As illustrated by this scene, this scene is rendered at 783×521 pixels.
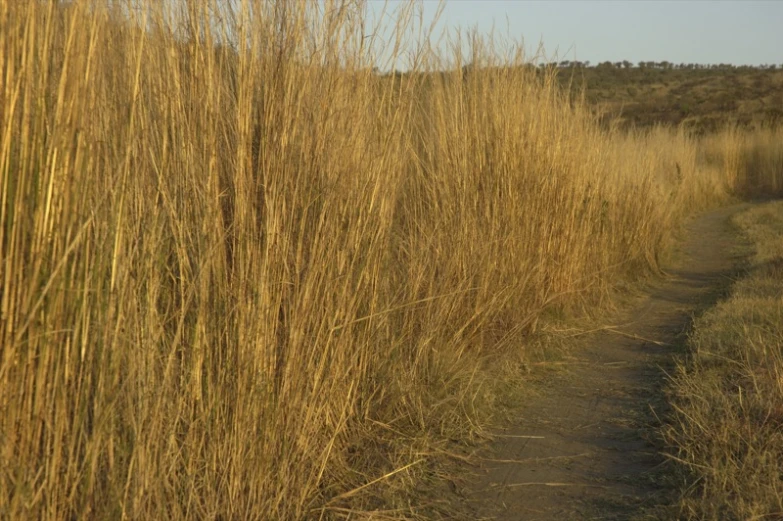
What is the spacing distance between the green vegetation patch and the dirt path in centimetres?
16

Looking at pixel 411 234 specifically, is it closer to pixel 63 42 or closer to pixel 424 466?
pixel 424 466

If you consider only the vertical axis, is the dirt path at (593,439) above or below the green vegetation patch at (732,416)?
below

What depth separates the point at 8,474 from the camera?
1.90 metres

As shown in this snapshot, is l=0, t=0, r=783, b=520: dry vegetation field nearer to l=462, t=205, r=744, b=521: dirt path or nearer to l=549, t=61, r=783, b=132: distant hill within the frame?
l=462, t=205, r=744, b=521: dirt path

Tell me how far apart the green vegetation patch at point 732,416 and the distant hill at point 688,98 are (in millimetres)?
16864

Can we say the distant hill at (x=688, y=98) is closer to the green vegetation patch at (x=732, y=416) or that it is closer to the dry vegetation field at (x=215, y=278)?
the green vegetation patch at (x=732, y=416)

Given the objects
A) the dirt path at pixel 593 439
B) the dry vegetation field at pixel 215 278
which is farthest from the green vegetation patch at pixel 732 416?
the dry vegetation field at pixel 215 278

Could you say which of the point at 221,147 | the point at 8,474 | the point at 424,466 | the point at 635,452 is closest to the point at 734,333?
the point at 635,452

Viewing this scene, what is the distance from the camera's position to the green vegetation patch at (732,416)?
9.50 ft

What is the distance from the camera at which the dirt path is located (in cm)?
315

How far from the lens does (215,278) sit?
256cm

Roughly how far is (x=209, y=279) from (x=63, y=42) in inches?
32.4

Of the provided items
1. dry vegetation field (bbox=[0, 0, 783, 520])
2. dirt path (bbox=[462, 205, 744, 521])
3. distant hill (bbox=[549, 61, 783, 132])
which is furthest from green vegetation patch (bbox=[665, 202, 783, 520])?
distant hill (bbox=[549, 61, 783, 132])

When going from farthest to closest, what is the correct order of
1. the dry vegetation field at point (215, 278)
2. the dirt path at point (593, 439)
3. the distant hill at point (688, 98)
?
the distant hill at point (688, 98)
the dirt path at point (593, 439)
the dry vegetation field at point (215, 278)
